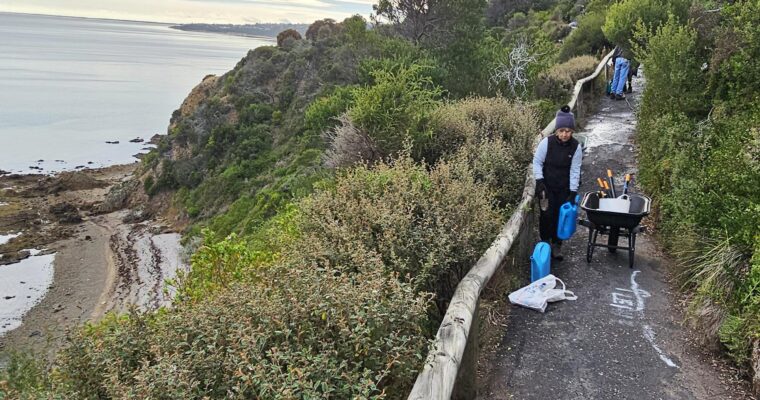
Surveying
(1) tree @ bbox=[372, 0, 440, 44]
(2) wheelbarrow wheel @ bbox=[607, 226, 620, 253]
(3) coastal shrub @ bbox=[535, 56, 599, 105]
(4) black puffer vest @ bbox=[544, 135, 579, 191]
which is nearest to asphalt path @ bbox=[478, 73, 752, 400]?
(2) wheelbarrow wheel @ bbox=[607, 226, 620, 253]

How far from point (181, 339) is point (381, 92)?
711 centimetres

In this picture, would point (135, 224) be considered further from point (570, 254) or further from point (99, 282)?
point (570, 254)

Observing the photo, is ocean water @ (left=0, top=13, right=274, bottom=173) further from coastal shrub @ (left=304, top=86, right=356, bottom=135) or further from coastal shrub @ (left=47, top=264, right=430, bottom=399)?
coastal shrub @ (left=47, top=264, right=430, bottom=399)

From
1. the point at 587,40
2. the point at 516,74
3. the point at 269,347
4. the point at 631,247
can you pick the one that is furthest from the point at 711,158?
the point at 587,40

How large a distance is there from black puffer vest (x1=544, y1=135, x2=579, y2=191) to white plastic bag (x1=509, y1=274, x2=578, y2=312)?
1245 millimetres

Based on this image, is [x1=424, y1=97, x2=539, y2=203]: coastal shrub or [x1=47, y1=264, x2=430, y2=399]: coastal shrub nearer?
[x1=47, y1=264, x2=430, y2=399]: coastal shrub

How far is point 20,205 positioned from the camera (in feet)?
145

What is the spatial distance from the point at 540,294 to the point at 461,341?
2.30 m

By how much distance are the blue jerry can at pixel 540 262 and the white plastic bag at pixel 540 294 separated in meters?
0.15

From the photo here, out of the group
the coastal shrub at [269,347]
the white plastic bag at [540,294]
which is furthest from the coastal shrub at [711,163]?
the coastal shrub at [269,347]

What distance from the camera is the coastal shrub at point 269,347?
288 centimetres

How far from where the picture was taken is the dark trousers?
6668 millimetres

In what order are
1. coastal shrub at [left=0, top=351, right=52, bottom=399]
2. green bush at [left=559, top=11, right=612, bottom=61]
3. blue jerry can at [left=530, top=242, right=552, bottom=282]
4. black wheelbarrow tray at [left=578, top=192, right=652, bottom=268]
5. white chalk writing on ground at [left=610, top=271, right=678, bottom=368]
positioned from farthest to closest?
green bush at [left=559, top=11, right=612, bottom=61] → black wheelbarrow tray at [left=578, top=192, right=652, bottom=268] → blue jerry can at [left=530, top=242, right=552, bottom=282] → white chalk writing on ground at [left=610, top=271, right=678, bottom=368] → coastal shrub at [left=0, top=351, right=52, bottom=399]

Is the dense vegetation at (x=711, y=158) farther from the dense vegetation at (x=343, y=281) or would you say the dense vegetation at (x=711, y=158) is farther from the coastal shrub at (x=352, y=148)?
the coastal shrub at (x=352, y=148)
